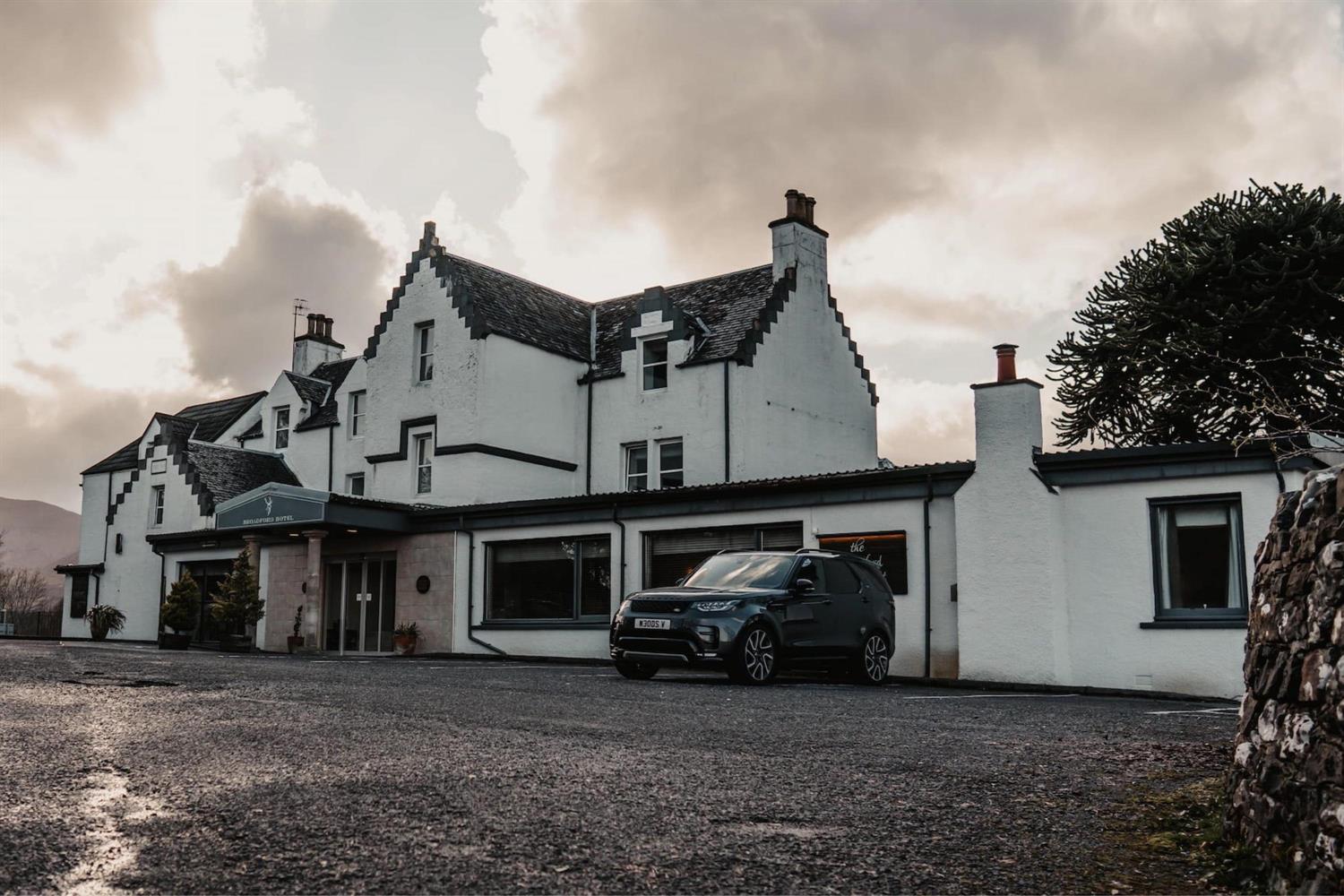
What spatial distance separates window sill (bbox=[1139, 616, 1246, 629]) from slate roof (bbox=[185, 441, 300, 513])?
2739 centimetres

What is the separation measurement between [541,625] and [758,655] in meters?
10.1

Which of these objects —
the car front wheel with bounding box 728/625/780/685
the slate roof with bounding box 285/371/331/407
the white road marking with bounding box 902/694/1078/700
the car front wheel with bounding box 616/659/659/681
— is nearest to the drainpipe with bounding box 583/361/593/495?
the slate roof with bounding box 285/371/331/407

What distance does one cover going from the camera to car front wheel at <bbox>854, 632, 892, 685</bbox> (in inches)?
697

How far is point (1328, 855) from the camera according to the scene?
3977mm

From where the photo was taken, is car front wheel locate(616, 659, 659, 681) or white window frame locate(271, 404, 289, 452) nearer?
car front wheel locate(616, 659, 659, 681)

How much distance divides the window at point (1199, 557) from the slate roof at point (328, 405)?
82.5 ft

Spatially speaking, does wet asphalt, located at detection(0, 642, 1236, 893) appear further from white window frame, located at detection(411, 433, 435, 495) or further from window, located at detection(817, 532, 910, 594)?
white window frame, located at detection(411, 433, 435, 495)

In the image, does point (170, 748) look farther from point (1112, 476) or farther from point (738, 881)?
point (1112, 476)

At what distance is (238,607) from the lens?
2867 centimetres

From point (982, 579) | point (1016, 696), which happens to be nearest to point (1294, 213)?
point (982, 579)

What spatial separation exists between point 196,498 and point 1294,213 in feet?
103

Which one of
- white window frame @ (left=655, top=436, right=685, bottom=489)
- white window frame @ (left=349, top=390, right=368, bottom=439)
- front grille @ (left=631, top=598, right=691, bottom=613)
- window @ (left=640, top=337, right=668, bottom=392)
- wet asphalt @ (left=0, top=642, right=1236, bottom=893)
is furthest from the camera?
white window frame @ (left=349, top=390, right=368, bottom=439)

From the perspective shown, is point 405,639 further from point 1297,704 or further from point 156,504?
point 1297,704

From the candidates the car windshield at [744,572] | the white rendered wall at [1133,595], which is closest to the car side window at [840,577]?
the car windshield at [744,572]
